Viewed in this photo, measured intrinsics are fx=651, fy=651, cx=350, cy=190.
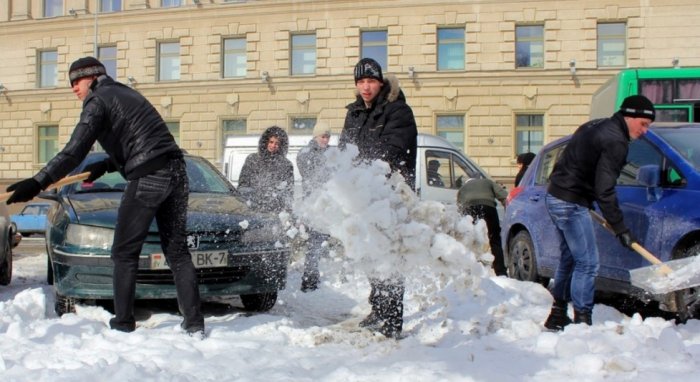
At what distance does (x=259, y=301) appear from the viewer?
5.63 m

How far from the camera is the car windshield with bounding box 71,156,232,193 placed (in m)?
6.09

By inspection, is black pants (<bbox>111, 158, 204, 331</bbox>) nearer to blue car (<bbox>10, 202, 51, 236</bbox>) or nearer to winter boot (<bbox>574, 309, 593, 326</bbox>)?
winter boot (<bbox>574, 309, 593, 326</bbox>)

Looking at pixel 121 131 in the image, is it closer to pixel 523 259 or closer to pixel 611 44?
pixel 523 259

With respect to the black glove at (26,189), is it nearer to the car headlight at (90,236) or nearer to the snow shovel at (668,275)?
the car headlight at (90,236)

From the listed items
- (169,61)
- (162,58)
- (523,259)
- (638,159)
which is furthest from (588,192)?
(162,58)

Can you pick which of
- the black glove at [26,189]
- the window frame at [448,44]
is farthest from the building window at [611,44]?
the black glove at [26,189]

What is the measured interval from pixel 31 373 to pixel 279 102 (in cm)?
2495

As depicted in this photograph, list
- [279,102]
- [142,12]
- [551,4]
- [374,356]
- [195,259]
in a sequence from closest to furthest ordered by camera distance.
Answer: [374,356] → [195,259] → [551,4] → [279,102] → [142,12]

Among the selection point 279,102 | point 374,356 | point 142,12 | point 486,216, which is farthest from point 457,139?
point 374,356

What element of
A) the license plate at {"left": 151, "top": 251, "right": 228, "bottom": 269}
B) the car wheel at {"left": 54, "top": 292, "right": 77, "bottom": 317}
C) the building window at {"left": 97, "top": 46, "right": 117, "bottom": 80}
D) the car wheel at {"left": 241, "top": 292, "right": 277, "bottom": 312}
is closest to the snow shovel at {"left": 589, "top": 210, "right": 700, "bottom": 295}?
the car wheel at {"left": 241, "top": 292, "right": 277, "bottom": 312}

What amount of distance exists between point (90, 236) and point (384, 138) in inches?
92.3

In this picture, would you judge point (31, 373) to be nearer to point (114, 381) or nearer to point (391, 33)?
point (114, 381)

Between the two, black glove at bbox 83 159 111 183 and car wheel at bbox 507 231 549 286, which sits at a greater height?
black glove at bbox 83 159 111 183

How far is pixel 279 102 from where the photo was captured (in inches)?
1095
